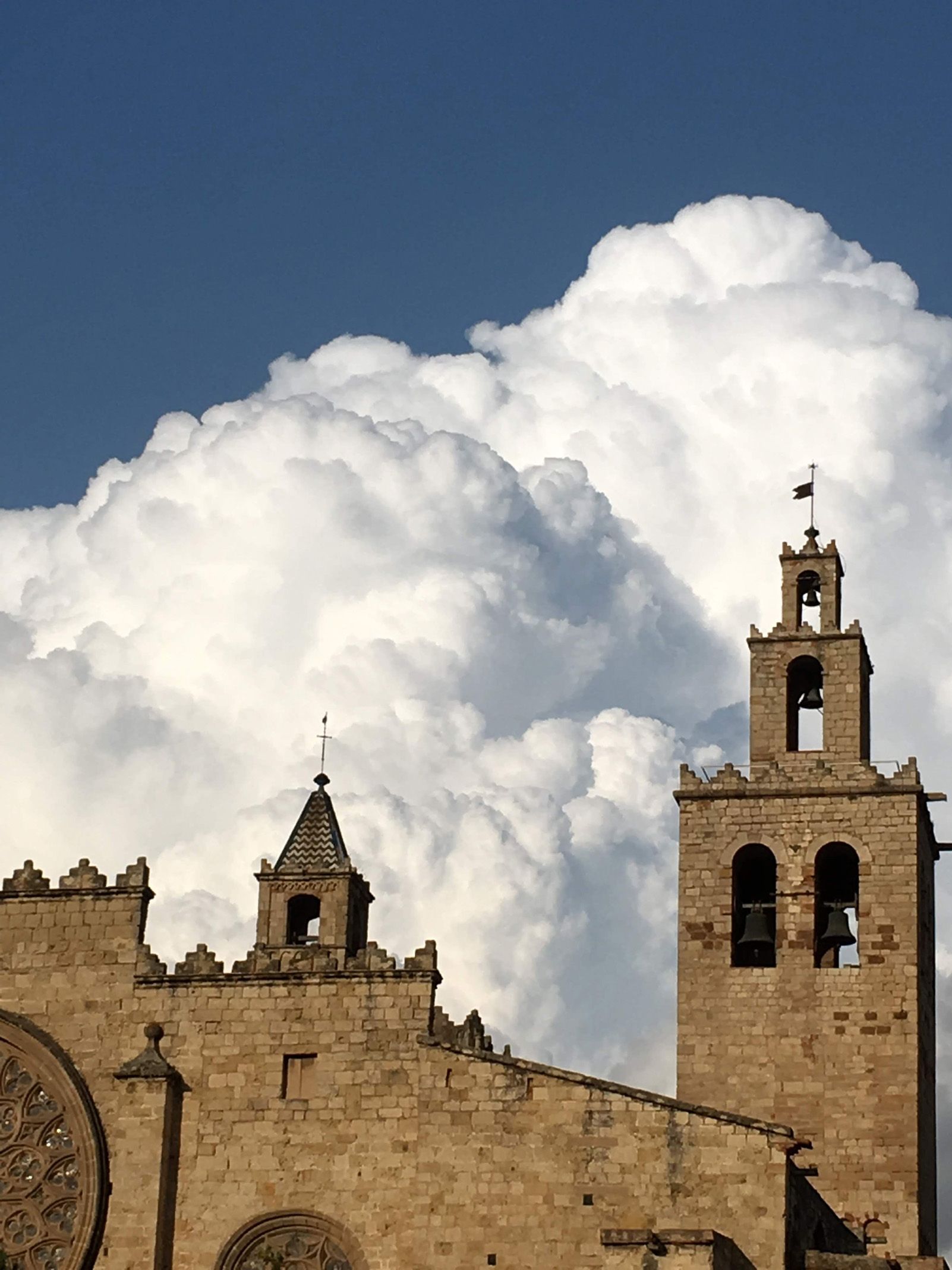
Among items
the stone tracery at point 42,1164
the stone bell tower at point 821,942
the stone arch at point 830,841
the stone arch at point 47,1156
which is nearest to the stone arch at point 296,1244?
the stone arch at point 47,1156

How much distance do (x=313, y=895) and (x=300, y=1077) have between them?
1214 centimetres

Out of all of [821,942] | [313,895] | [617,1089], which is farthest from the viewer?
[313,895]

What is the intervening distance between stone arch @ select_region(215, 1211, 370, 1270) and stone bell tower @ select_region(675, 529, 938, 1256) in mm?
8149

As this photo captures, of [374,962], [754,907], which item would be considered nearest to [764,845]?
[754,907]

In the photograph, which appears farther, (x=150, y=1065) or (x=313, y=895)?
(x=313, y=895)

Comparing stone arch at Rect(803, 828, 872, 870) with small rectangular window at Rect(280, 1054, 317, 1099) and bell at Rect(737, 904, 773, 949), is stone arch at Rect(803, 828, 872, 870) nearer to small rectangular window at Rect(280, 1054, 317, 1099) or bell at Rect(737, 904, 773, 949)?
bell at Rect(737, 904, 773, 949)

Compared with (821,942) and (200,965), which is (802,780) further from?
(200,965)

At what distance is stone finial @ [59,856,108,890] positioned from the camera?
41.9 m

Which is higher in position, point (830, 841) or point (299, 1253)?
point (830, 841)

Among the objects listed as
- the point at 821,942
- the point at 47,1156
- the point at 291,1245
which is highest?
the point at 821,942

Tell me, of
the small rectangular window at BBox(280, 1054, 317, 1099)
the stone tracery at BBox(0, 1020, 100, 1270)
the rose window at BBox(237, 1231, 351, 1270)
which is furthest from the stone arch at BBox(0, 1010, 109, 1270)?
the small rectangular window at BBox(280, 1054, 317, 1099)

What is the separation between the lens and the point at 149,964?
41375 millimetres

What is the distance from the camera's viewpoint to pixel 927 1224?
1759 inches

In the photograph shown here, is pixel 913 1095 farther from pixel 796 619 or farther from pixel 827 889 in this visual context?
pixel 796 619
